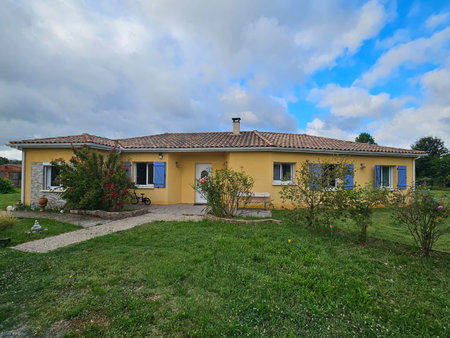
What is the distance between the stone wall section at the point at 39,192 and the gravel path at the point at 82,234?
5.15m

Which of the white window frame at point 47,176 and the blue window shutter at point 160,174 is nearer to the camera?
the white window frame at point 47,176

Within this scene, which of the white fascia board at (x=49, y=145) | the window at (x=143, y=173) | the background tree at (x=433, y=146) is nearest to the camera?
the white fascia board at (x=49, y=145)

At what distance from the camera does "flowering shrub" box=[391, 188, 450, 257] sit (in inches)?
160

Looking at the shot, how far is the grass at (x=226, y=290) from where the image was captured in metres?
2.33

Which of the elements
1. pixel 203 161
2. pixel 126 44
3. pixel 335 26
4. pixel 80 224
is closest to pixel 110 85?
pixel 126 44

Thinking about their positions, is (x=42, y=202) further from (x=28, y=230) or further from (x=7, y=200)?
(x=7, y=200)

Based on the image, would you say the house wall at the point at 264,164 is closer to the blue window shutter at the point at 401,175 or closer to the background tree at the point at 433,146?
the blue window shutter at the point at 401,175

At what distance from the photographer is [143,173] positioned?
39.3 feet

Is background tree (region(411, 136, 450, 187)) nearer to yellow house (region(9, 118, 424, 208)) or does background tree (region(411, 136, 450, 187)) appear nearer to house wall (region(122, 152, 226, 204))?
yellow house (region(9, 118, 424, 208))

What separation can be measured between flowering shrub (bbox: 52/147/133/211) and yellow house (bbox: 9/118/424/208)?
1761mm

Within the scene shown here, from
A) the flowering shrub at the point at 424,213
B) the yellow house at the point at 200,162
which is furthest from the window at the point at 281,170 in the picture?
the flowering shrub at the point at 424,213

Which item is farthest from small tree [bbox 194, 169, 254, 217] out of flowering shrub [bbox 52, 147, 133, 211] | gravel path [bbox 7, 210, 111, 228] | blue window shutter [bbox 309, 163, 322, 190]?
gravel path [bbox 7, 210, 111, 228]

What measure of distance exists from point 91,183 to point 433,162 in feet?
158

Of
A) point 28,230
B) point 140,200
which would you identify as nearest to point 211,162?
point 140,200
